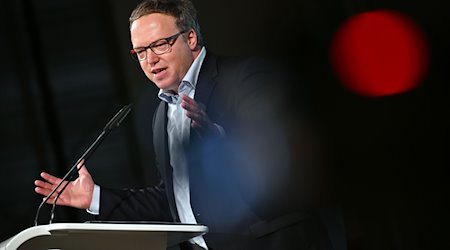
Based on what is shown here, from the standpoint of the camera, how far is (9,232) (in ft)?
9.67

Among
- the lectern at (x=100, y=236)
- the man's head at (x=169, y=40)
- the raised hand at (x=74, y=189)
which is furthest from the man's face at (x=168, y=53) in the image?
the lectern at (x=100, y=236)

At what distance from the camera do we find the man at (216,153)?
232 cm

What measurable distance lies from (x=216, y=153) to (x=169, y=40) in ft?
1.32

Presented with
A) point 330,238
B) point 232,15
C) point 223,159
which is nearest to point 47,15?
point 232,15

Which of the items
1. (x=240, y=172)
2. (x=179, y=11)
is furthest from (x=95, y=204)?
(x=179, y=11)

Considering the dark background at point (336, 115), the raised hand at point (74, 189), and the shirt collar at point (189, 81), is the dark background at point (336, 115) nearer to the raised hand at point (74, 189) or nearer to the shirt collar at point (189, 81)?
the shirt collar at point (189, 81)

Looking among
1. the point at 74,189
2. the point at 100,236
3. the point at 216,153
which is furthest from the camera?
the point at 216,153

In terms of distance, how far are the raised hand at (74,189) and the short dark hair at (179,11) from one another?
57cm

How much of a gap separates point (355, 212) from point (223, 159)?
0.47 metres

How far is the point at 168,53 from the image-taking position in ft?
7.80

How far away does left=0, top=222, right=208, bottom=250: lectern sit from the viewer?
1.52 meters

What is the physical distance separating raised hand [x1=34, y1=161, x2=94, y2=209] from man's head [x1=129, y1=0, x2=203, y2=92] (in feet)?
1.32

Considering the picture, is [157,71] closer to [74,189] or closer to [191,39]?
[191,39]

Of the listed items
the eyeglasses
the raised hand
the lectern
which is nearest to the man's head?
the eyeglasses
